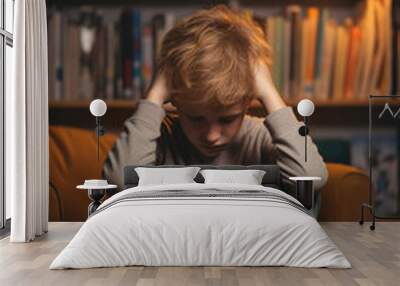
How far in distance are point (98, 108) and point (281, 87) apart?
209 cm

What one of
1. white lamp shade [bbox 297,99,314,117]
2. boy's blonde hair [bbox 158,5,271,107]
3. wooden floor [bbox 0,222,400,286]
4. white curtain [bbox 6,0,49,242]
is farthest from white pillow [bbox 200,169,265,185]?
white curtain [bbox 6,0,49,242]

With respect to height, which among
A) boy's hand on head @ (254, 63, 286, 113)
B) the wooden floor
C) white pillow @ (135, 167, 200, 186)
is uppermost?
boy's hand on head @ (254, 63, 286, 113)

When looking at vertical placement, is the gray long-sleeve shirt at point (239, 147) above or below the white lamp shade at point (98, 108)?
below

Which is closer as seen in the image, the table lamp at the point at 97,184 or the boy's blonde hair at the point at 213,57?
the table lamp at the point at 97,184

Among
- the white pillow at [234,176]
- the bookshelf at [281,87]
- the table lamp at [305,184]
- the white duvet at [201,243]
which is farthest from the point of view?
the bookshelf at [281,87]

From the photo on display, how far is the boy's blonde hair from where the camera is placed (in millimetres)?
7109

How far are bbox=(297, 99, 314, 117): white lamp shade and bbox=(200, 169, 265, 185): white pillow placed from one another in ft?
2.63

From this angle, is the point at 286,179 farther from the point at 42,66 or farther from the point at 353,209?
the point at 42,66

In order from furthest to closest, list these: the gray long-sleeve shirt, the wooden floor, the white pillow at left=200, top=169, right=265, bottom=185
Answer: the gray long-sleeve shirt → the white pillow at left=200, top=169, right=265, bottom=185 → the wooden floor

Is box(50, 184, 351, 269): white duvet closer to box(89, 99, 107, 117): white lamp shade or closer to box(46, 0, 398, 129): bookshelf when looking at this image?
box(89, 99, 107, 117): white lamp shade

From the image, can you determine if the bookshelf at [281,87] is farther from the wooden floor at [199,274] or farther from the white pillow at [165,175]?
the wooden floor at [199,274]

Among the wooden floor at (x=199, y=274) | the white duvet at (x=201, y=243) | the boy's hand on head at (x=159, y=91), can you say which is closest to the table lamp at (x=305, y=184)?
the wooden floor at (x=199, y=274)

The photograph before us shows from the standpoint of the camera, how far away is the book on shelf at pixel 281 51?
716 centimetres

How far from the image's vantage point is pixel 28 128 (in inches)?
229
